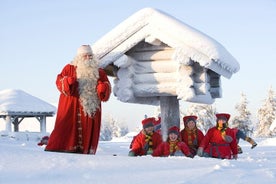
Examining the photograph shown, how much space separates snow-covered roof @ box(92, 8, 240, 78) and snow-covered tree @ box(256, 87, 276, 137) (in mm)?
36805

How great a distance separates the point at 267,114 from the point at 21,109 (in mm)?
23299

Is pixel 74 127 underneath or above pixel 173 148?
above

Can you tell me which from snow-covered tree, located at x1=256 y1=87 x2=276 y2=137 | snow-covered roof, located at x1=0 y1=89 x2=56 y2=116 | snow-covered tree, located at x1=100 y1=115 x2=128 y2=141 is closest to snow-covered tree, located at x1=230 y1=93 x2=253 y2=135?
snow-covered tree, located at x1=256 y1=87 x2=276 y2=137

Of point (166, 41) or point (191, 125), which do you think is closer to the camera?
point (166, 41)

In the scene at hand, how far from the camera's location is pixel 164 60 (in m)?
8.20

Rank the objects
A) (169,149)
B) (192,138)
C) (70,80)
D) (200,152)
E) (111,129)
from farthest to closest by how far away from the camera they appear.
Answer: (111,129) → (192,138) → (200,152) → (169,149) → (70,80)

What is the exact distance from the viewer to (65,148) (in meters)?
7.42

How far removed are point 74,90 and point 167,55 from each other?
5.67 ft

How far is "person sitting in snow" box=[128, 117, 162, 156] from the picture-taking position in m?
8.18

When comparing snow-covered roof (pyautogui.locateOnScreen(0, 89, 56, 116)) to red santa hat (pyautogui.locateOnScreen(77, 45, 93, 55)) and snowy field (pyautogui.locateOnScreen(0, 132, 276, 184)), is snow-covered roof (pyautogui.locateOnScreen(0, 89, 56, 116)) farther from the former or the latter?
snowy field (pyautogui.locateOnScreen(0, 132, 276, 184))

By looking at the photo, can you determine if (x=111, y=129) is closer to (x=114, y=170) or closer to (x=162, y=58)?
(x=162, y=58)

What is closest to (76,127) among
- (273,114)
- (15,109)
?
(15,109)

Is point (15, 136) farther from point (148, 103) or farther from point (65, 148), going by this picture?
point (65, 148)

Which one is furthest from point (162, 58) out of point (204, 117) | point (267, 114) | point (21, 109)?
point (267, 114)
